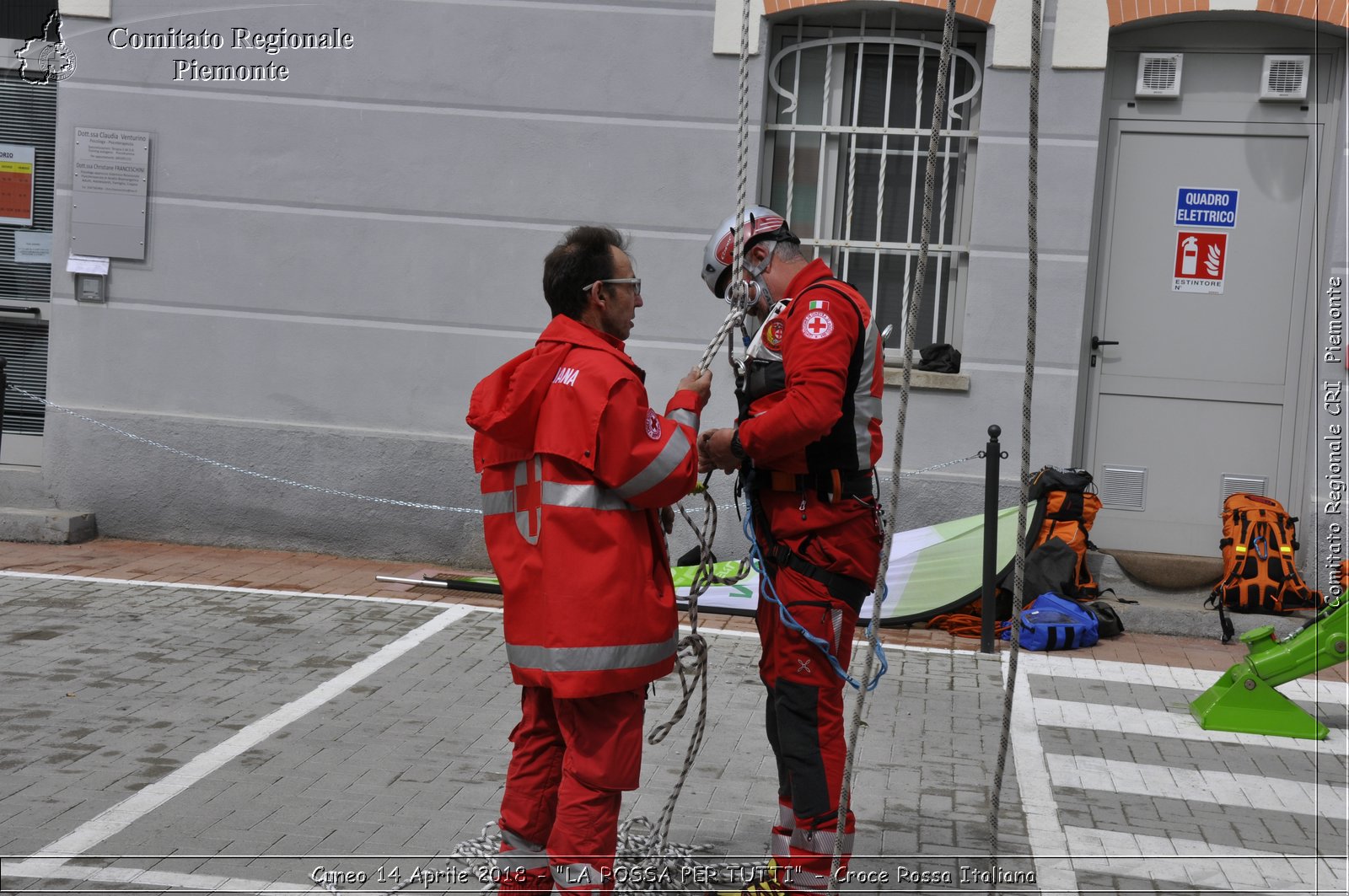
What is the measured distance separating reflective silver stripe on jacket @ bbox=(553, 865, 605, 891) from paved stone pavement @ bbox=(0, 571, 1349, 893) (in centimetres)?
85

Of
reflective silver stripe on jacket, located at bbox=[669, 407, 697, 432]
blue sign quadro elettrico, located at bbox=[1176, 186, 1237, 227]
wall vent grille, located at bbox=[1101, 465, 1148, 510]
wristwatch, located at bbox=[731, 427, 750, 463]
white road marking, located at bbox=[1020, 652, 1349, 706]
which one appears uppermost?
blue sign quadro elettrico, located at bbox=[1176, 186, 1237, 227]

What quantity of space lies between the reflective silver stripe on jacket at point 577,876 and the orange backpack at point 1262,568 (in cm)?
602

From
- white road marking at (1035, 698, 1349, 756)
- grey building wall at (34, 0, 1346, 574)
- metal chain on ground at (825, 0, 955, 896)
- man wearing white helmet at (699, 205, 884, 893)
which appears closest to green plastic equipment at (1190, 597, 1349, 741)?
white road marking at (1035, 698, 1349, 756)

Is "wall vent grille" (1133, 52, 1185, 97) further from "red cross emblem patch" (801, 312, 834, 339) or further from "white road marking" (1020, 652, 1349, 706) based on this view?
"red cross emblem patch" (801, 312, 834, 339)

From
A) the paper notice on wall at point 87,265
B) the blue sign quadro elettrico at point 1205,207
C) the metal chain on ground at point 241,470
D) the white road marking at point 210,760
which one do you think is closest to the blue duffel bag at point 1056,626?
the blue sign quadro elettrico at point 1205,207

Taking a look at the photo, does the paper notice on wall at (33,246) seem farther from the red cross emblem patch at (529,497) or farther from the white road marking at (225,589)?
the red cross emblem patch at (529,497)

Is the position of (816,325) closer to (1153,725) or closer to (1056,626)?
(1153,725)

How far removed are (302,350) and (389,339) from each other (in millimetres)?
650

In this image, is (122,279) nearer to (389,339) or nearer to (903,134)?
(389,339)

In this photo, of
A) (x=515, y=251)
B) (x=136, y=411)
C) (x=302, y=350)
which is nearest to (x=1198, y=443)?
(x=515, y=251)

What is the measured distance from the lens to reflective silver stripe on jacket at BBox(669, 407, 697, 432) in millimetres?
3621

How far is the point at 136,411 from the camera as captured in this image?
9547 mm

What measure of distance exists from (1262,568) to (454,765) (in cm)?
561

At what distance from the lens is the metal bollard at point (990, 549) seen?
7598mm
